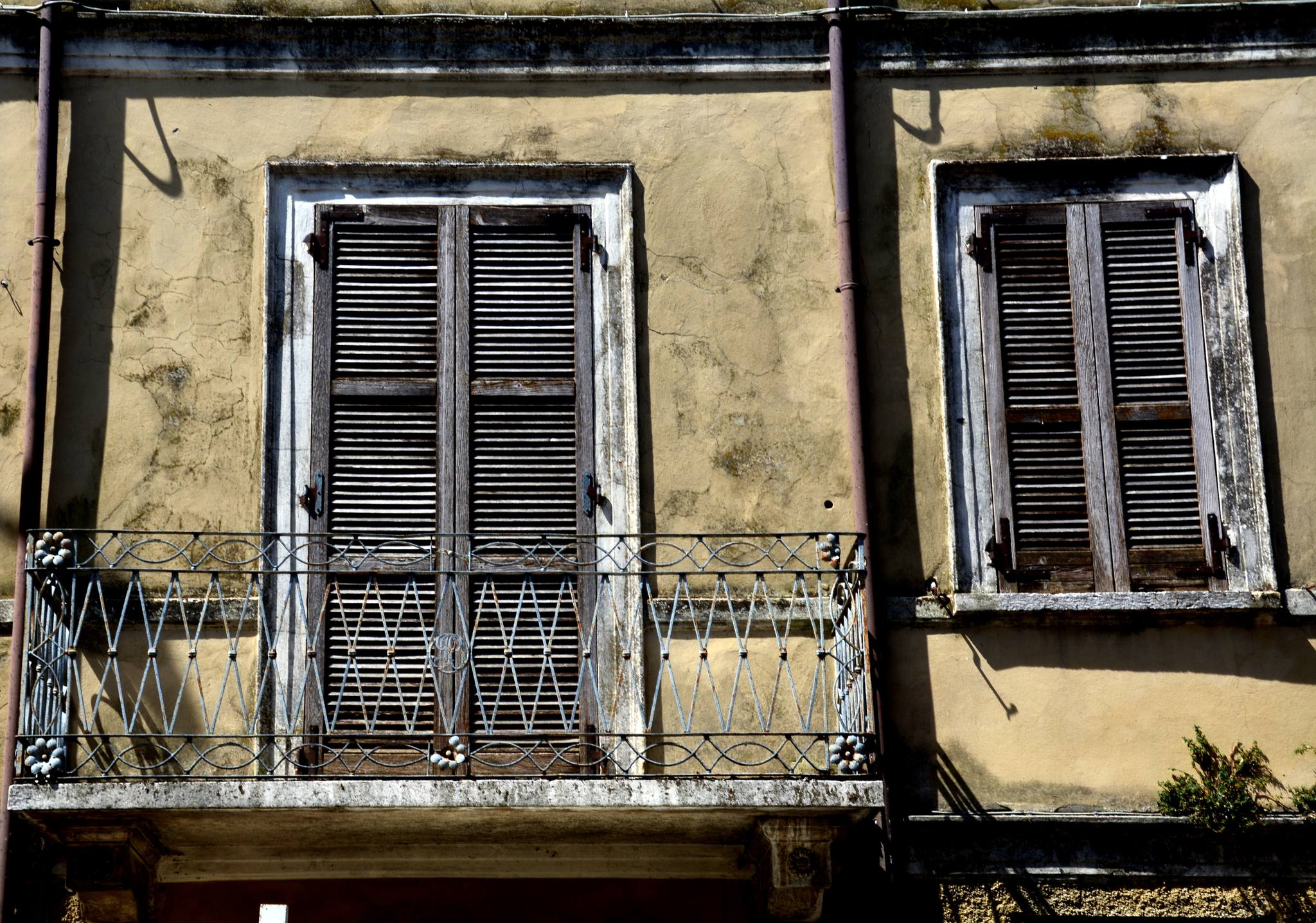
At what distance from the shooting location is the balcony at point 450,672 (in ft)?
23.2

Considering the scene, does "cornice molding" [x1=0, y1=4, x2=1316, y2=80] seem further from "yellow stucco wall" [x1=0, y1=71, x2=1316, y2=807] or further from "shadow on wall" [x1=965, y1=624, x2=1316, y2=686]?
"shadow on wall" [x1=965, y1=624, x2=1316, y2=686]

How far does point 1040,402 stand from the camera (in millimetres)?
7852

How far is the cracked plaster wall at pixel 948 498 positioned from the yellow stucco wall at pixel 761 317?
0.01 m

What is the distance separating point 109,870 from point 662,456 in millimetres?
2826

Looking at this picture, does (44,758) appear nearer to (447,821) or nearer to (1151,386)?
(447,821)

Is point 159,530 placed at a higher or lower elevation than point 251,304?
lower

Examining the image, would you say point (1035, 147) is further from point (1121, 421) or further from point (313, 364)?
point (313, 364)

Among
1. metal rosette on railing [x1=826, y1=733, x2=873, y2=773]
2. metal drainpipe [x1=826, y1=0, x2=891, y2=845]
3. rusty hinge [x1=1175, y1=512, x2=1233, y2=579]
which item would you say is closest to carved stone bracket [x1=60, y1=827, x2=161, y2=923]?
metal rosette on railing [x1=826, y1=733, x2=873, y2=773]

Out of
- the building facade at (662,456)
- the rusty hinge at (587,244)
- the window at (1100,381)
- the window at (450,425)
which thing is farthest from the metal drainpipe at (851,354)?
the rusty hinge at (587,244)

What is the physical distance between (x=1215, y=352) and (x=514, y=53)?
3438 millimetres

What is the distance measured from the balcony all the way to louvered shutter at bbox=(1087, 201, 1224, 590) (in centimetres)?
128

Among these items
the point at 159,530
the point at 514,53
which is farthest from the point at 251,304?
the point at 514,53

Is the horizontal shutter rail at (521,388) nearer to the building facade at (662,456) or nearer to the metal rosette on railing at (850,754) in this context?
the building facade at (662,456)

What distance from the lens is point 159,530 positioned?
24.5 feet
